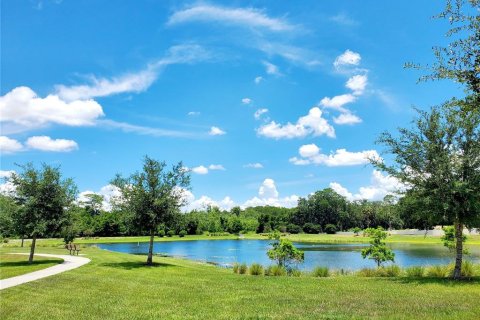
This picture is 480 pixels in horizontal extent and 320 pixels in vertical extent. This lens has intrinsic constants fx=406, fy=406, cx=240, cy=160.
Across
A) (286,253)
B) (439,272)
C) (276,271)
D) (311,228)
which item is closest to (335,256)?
(286,253)

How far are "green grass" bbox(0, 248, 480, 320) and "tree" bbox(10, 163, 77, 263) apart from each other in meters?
9.42

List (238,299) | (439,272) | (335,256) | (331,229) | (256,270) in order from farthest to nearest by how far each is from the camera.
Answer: (331,229) → (335,256) → (256,270) → (439,272) → (238,299)

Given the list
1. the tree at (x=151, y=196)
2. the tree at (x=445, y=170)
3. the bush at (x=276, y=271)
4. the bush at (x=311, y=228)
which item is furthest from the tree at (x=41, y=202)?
the bush at (x=311, y=228)

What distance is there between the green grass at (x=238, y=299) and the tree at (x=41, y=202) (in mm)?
9417

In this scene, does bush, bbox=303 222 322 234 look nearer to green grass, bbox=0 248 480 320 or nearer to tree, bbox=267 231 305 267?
tree, bbox=267 231 305 267

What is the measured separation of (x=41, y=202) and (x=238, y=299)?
20.0m

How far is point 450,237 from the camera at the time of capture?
3519 centimetres

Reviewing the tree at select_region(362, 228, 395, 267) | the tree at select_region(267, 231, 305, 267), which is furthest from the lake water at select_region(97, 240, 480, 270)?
the tree at select_region(267, 231, 305, 267)

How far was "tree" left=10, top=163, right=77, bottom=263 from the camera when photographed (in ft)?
91.8

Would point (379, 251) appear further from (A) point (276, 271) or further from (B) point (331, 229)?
(B) point (331, 229)

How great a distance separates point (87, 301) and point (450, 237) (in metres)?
31.7

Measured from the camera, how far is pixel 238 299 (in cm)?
1408

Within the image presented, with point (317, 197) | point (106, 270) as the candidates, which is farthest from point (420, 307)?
point (317, 197)

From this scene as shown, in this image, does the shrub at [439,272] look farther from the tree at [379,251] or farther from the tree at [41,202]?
the tree at [41,202]
